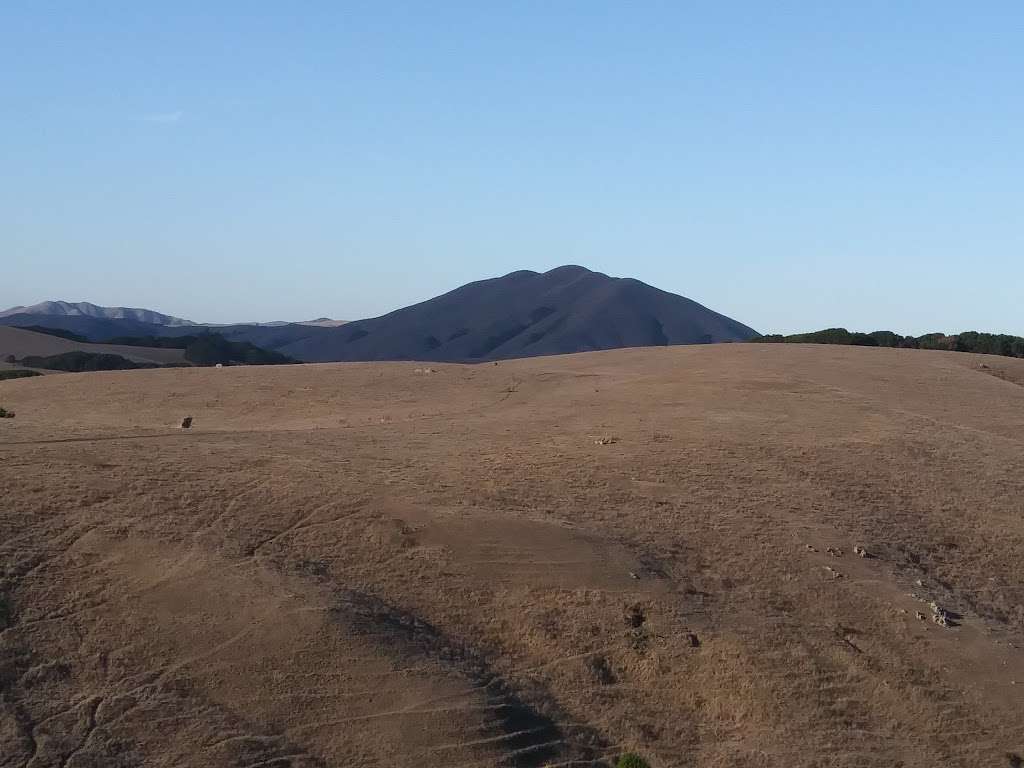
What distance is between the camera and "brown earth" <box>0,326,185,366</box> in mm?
52438

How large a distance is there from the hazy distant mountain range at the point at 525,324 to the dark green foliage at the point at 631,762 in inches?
2563

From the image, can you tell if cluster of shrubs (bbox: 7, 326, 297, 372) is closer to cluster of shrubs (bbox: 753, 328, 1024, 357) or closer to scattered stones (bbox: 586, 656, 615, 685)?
cluster of shrubs (bbox: 753, 328, 1024, 357)

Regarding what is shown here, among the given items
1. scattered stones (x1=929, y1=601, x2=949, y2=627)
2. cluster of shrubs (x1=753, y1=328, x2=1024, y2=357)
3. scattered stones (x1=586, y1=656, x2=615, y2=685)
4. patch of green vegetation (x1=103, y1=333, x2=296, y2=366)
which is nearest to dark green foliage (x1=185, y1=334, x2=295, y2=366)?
patch of green vegetation (x1=103, y1=333, x2=296, y2=366)

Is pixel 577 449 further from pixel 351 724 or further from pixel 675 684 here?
pixel 351 724

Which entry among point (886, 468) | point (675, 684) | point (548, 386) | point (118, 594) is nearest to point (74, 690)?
point (118, 594)

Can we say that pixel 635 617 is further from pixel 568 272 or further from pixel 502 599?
pixel 568 272

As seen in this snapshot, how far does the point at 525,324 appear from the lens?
90.2 metres

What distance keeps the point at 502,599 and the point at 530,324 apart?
260ft

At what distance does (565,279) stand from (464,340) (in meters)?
22.9

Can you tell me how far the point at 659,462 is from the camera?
1512cm

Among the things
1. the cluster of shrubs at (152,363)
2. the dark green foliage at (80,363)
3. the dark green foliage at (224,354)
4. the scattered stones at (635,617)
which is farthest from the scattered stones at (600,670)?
the dark green foliage at (224,354)

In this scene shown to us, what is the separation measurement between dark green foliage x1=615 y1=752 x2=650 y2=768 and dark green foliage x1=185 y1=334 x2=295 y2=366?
144 feet

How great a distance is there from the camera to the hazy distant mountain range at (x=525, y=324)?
83125 mm

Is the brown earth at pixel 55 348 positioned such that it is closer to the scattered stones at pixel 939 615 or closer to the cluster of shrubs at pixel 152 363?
the cluster of shrubs at pixel 152 363
